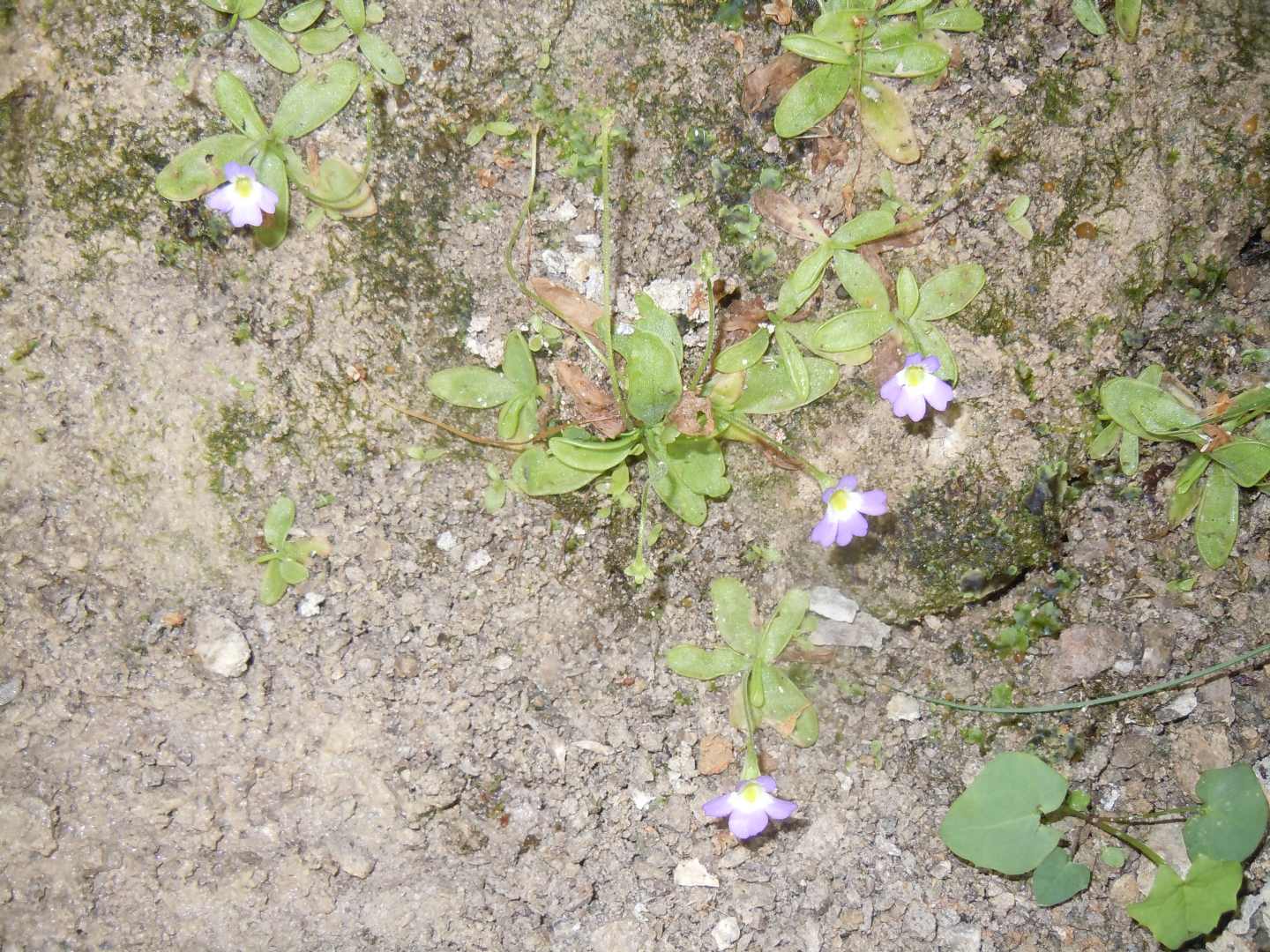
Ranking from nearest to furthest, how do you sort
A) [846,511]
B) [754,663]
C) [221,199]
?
[221,199] → [846,511] → [754,663]

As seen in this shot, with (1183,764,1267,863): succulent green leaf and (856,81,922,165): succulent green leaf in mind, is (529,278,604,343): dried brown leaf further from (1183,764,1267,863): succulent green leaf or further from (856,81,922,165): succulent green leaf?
(1183,764,1267,863): succulent green leaf

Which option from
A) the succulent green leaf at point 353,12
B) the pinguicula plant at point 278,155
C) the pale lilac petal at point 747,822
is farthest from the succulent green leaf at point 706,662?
the succulent green leaf at point 353,12

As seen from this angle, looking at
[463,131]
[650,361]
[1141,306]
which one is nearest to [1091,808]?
[1141,306]

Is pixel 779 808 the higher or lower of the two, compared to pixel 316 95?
lower

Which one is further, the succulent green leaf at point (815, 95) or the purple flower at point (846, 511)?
the succulent green leaf at point (815, 95)

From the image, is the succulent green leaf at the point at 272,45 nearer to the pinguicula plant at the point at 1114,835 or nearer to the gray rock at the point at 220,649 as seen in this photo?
the gray rock at the point at 220,649

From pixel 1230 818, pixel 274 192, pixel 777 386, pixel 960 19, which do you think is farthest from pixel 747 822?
pixel 960 19

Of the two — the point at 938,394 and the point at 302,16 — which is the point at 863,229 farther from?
the point at 302,16
